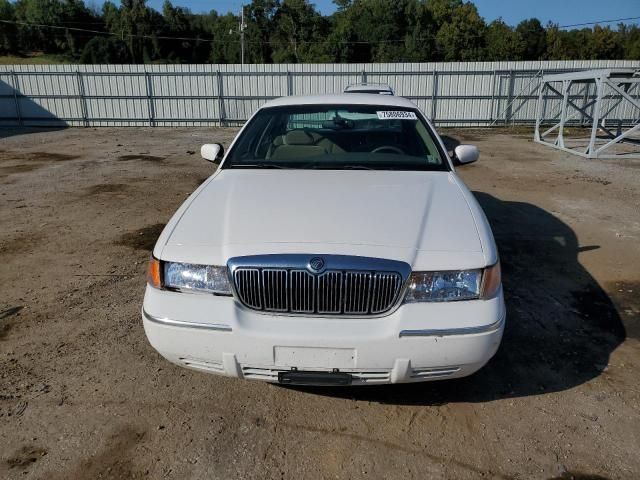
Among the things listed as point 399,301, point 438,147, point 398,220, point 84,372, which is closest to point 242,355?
point 399,301

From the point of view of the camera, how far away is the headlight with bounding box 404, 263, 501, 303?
230cm

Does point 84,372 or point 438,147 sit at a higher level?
point 438,147

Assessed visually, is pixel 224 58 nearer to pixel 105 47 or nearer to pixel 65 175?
pixel 105 47

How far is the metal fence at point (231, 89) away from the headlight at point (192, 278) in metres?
18.4

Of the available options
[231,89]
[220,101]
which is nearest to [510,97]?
[231,89]

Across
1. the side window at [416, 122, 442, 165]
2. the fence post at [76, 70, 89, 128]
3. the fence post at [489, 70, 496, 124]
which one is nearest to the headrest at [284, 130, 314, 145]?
the side window at [416, 122, 442, 165]

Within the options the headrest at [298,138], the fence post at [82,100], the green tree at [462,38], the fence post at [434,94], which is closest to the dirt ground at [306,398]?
the headrest at [298,138]

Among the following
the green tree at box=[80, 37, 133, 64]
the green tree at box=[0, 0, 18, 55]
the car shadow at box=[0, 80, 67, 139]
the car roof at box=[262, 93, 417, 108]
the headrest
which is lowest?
the car shadow at box=[0, 80, 67, 139]

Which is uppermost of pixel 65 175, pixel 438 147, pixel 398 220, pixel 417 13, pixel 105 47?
pixel 417 13

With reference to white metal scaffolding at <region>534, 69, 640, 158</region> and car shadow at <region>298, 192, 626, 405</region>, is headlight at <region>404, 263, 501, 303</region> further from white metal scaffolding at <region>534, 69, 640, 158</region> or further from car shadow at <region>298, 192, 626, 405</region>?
white metal scaffolding at <region>534, 69, 640, 158</region>

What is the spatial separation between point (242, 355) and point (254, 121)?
2.35 m

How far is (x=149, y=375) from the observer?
9.98 ft

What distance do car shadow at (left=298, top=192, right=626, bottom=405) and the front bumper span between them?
0.55 metres

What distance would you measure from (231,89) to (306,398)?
1910 centimetres
